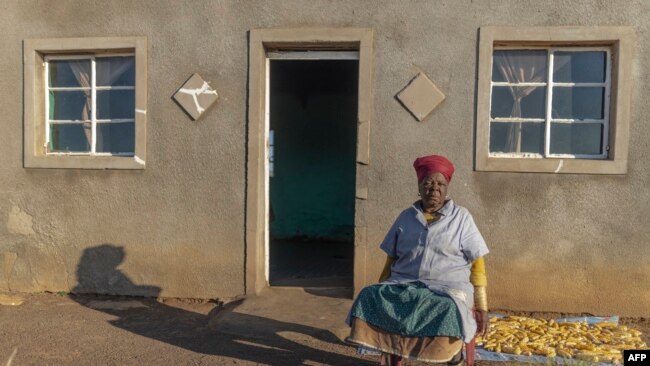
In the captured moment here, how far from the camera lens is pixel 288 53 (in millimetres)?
5773

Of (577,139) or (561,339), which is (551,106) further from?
(561,339)

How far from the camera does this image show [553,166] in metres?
5.28

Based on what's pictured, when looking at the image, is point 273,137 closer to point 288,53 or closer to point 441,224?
point 288,53

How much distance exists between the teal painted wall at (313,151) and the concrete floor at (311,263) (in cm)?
45

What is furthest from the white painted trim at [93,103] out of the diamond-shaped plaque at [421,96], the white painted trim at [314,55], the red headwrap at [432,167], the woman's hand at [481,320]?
the woman's hand at [481,320]

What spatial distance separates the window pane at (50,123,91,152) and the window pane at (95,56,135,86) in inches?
21.1

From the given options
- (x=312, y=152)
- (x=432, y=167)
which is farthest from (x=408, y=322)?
(x=312, y=152)

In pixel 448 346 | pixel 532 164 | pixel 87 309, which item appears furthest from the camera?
pixel 87 309

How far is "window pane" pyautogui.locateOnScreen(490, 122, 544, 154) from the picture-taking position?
5488 mm

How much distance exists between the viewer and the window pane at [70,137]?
6176 mm

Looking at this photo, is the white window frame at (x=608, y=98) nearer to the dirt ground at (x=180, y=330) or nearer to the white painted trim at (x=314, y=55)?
the white painted trim at (x=314, y=55)

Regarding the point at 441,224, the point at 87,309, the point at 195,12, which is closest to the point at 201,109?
the point at 195,12

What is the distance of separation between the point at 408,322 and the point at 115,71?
14.2ft

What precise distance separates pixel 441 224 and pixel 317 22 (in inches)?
107
